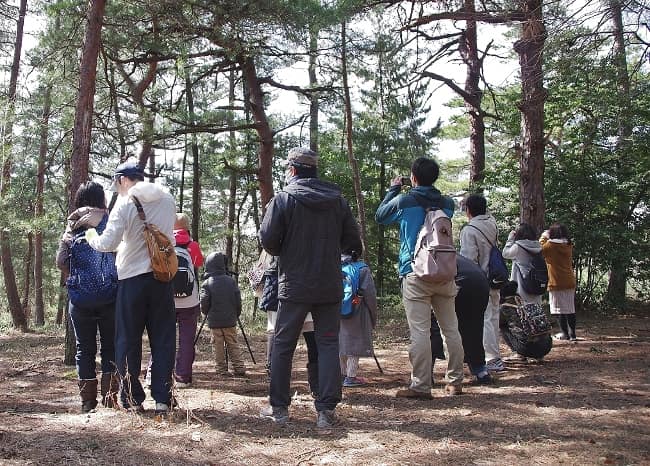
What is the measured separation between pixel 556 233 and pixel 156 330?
20.5ft

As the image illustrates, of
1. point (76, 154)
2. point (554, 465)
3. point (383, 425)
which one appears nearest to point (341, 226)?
point (383, 425)

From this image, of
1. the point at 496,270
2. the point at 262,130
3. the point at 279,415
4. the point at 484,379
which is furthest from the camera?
the point at 262,130

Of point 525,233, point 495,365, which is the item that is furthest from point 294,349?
point 525,233

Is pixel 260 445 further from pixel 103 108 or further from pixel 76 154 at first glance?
pixel 103 108

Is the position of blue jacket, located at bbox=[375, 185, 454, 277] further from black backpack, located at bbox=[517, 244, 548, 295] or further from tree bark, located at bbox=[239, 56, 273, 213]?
tree bark, located at bbox=[239, 56, 273, 213]

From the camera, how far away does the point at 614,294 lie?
1338 centimetres

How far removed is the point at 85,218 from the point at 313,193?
1903mm

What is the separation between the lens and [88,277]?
4.67 meters

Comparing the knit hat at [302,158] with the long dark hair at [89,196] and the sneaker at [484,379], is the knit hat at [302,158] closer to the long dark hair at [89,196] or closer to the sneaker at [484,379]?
the long dark hair at [89,196]

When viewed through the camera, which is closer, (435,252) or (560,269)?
(435,252)

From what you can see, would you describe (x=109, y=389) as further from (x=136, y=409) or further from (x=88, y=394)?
(x=136, y=409)

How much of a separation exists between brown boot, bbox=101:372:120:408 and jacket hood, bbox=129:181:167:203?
1475 millimetres

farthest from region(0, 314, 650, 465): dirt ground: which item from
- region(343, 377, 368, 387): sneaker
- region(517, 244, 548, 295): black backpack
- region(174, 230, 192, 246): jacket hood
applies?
region(174, 230, 192, 246): jacket hood

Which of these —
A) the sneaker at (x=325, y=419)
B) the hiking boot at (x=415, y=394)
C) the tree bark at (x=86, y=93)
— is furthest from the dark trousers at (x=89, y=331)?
the tree bark at (x=86, y=93)
